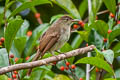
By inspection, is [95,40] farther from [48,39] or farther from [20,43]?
[20,43]

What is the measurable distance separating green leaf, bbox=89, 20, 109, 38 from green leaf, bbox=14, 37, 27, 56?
96 centimetres

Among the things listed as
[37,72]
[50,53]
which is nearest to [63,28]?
[50,53]

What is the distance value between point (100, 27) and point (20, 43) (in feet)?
3.69

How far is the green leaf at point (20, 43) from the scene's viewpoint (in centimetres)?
478

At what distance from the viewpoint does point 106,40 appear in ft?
14.5

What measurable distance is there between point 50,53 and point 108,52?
1121 mm

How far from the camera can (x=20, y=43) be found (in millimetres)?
4828

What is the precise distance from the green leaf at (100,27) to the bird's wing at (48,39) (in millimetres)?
631

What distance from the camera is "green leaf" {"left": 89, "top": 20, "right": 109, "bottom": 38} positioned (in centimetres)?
428

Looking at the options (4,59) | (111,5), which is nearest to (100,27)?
(111,5)

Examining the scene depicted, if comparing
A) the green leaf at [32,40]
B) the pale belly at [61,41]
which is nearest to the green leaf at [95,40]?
the pale belly at [61,41]

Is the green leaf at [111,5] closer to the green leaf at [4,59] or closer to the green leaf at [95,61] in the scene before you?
the green leaf at [95,61]

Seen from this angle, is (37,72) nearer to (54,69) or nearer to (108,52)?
(108,52)

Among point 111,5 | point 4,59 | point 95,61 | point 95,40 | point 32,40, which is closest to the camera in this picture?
point 95,61
